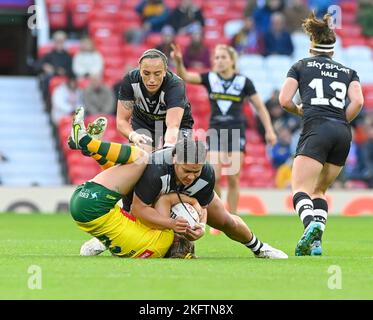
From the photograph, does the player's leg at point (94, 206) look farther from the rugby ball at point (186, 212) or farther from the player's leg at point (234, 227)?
the player's leg at point (234, 227)

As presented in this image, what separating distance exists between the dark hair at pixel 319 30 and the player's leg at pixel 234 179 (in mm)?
4482

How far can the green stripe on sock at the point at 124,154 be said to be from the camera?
909 centimetres

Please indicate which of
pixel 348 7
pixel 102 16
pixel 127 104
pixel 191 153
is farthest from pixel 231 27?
pixel 191 153

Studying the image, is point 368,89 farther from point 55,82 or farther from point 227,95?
point 227,95

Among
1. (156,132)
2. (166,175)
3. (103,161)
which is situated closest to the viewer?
(166,175)

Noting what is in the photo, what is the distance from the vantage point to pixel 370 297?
273 inches

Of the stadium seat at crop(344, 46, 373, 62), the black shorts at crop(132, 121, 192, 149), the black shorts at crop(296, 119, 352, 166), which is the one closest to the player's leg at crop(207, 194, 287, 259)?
the black shorts at crop(296, 119, 352, 166)

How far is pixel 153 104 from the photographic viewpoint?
1076 cm

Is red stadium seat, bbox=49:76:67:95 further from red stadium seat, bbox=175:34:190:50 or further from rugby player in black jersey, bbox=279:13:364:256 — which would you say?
rugby player in black jersey, bbox=279:13:364:256

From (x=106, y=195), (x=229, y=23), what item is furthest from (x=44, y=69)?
(x=106, y=195)

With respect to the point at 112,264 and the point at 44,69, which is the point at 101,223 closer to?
the point at 112,264

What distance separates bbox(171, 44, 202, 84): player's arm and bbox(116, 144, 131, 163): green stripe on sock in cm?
315

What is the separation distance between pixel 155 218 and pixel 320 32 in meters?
2.60

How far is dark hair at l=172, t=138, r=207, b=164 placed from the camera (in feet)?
28.9
